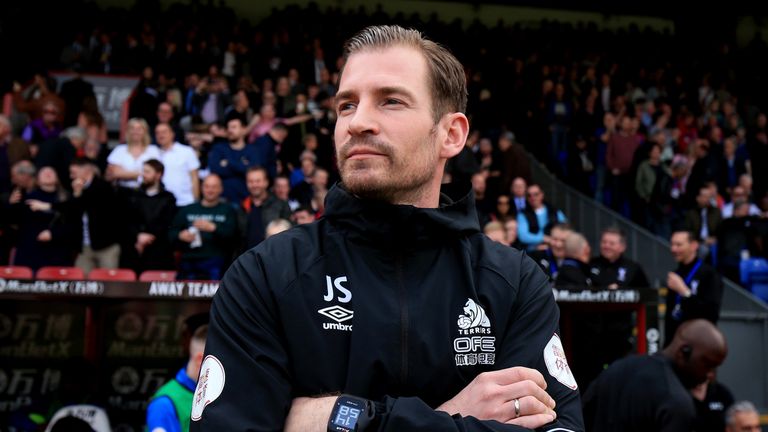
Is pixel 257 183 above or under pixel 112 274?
above

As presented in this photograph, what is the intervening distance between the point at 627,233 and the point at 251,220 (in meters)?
6.55

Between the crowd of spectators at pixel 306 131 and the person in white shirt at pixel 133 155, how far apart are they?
22 millimetres

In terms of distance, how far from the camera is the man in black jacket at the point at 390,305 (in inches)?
73.6

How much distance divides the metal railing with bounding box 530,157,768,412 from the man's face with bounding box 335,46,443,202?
9.02 meters

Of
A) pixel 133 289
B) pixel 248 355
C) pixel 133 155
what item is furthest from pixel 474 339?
pixel 133 155

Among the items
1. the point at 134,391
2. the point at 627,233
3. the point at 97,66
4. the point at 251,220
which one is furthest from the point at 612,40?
the point at 134,391

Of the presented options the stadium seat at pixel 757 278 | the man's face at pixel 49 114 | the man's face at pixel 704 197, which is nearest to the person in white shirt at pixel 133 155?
the man's face at pixel 49 114

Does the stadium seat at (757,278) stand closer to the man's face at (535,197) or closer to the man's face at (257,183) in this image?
the man's face at (535,197)

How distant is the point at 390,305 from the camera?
1.95 metres

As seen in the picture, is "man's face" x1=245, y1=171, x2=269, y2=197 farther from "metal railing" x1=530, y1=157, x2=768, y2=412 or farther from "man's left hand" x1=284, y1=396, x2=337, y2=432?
"man's left hand" x1=284, y1=396, x2=337, y2=432

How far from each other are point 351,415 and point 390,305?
273 mm

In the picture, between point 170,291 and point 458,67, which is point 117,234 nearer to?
point 170,291

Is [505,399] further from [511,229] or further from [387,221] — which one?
[511,229]

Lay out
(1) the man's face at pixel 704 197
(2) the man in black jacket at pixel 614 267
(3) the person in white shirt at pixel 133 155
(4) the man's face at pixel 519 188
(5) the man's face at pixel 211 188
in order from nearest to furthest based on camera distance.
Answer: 1. (5) the man's face at pixel 211 188
2. (2) the man in black jacket at pixel 614 267
3. (3) the person in white shirt at pixel 133 155
4. (4) the man's face at pixel 519 188
5. (1) the man's face at pixel 704 197
